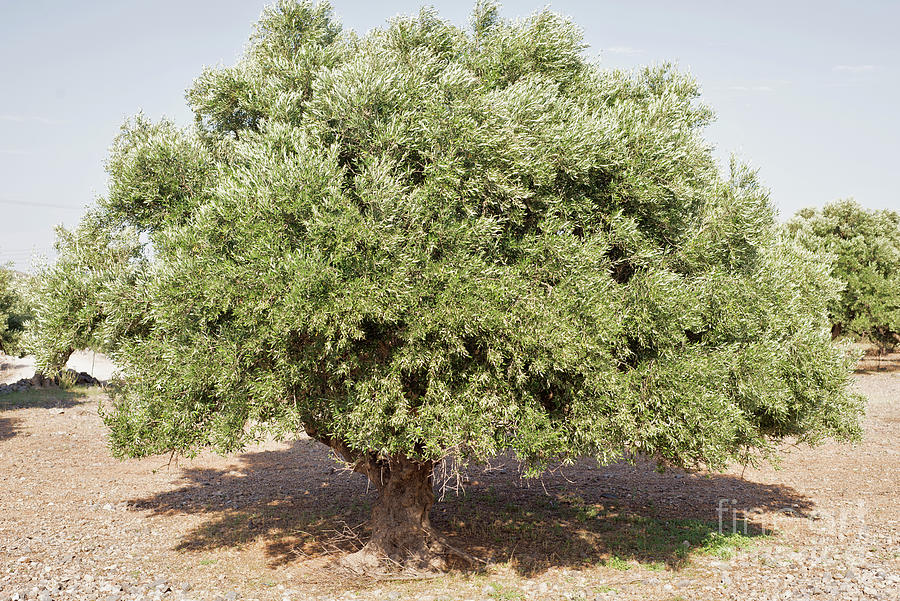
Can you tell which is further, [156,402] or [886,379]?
[886,379]

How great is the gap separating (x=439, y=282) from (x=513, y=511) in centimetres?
1278

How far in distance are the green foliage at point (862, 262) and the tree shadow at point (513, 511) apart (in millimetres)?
32166

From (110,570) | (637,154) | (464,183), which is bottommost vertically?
(110,570)

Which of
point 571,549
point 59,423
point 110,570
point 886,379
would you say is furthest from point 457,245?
point 886,379

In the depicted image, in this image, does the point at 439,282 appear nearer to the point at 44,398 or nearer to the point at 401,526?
the point at 401,526

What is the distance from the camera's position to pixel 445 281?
1114cm

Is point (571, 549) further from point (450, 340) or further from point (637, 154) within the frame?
point (637, 154)

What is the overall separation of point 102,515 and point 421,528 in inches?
456

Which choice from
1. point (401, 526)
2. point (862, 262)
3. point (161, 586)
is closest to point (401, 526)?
point (401, 526)

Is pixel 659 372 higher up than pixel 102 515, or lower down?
higher up

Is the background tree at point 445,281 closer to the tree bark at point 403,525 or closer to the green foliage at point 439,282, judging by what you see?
the green foliage at point 439,282

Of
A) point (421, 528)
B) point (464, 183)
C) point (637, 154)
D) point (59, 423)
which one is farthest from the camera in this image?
point (59, 423)

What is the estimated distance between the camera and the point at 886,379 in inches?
1928

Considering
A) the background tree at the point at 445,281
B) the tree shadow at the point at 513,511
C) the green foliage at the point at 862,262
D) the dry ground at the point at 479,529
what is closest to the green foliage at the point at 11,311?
the dry ground at the point at 479,529
